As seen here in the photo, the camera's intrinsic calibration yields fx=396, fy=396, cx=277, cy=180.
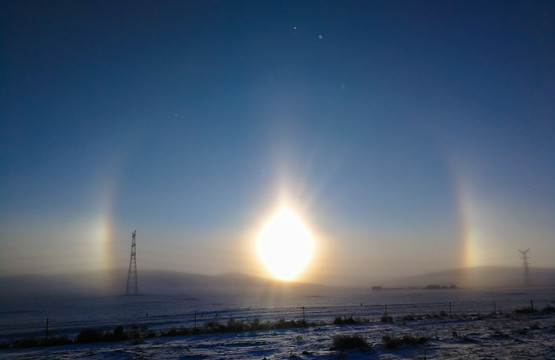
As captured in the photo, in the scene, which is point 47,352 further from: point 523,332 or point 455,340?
point 523,332

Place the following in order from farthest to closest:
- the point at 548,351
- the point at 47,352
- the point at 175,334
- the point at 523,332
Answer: the point at 175,334, the point at 523,332, the point at 47,352, the point at 548,351

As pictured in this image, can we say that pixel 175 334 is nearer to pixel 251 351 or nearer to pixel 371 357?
pixel 251 351

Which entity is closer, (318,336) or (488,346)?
(488,346)

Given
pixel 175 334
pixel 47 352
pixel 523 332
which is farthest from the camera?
pixel 175 334

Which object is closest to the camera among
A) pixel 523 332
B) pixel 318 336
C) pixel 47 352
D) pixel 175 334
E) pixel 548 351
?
pixel 548 351

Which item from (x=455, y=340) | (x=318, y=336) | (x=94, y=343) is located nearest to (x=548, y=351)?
(x=455, y=340)

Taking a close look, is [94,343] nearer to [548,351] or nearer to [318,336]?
[318,336]

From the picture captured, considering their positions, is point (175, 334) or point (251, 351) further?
point (175, 334)

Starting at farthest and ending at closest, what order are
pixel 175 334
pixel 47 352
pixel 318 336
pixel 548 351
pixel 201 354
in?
pixel 175 334, pixel 318 336, pixel 47 352, pixel 201 354, pixel 548 351

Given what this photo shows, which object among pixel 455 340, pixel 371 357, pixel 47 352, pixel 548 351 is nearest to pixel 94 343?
pixel 47 352
